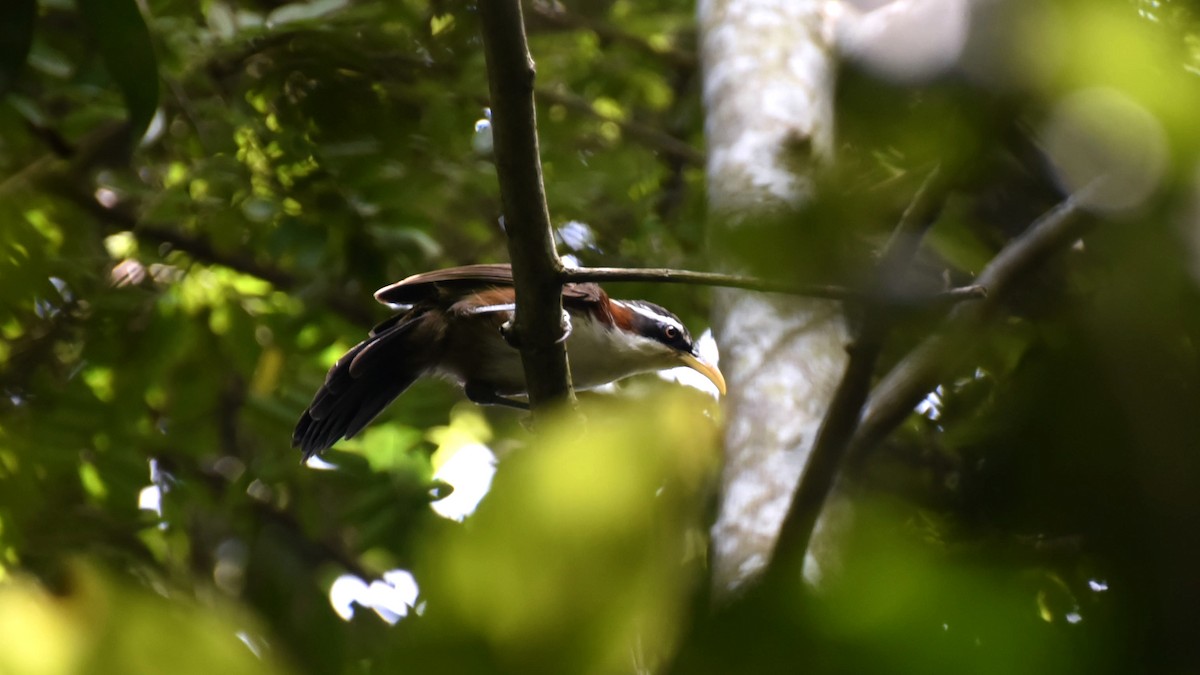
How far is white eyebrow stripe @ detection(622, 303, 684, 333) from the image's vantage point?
4.34 metres

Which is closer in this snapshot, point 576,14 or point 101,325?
point 101,325

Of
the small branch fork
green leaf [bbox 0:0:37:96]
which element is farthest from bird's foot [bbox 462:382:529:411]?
green leaf [bbox 0:0:37:96]

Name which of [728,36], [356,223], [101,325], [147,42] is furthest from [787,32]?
[147,42]

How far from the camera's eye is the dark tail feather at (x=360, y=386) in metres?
3.71

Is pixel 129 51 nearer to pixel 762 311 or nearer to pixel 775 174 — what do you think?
pixel 775 174

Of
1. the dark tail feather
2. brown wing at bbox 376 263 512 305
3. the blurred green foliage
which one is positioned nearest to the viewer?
the blurred green foliage

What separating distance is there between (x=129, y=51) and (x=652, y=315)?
9.25ft

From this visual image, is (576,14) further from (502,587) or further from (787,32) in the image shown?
(502,587)

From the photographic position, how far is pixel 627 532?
2.03 ft

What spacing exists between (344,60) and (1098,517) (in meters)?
2.51

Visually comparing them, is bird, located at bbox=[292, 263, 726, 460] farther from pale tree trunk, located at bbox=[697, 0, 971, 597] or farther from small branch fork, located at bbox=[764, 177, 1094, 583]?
small branch fork, located at bbox=[764, 177, 1094, 583]

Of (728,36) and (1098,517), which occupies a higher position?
(1098,517)

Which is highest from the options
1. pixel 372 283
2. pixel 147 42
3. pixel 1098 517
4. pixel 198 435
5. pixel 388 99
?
pixel 1098 517

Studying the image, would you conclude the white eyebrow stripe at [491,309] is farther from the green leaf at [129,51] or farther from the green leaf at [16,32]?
the green leaf at [16,32]
